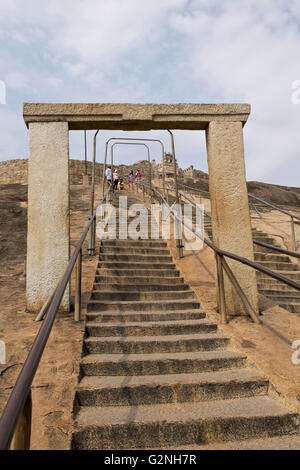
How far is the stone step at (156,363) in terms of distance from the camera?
2305 millimetres

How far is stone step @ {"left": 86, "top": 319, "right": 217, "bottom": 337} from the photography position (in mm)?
2803

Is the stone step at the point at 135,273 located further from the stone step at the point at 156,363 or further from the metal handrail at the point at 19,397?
the metal handrail at the point at 19,397

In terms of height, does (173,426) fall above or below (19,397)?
below

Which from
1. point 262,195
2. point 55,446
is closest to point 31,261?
point 55,446

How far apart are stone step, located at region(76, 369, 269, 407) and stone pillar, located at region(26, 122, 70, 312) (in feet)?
4.37

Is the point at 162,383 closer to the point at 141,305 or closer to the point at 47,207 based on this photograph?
the point at 141,305

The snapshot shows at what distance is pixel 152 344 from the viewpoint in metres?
2.63

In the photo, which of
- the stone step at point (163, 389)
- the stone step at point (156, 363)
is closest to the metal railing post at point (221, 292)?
the stone step at point (156, 363)

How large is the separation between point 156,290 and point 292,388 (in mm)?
2120

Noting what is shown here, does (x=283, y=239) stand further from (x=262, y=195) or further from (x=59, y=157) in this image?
(x=262, y=195)

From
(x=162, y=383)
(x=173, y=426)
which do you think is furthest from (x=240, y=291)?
(x=173, y=426)

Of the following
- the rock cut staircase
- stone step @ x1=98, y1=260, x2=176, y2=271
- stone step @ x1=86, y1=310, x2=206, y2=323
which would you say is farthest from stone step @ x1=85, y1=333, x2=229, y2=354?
stone step @ x1=98, y1=260, x2=176, y2=271

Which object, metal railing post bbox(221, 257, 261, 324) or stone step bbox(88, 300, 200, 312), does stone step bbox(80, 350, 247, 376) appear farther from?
stone step bbox(88, 300, 200, 312)

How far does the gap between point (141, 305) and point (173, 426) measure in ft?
5.36
